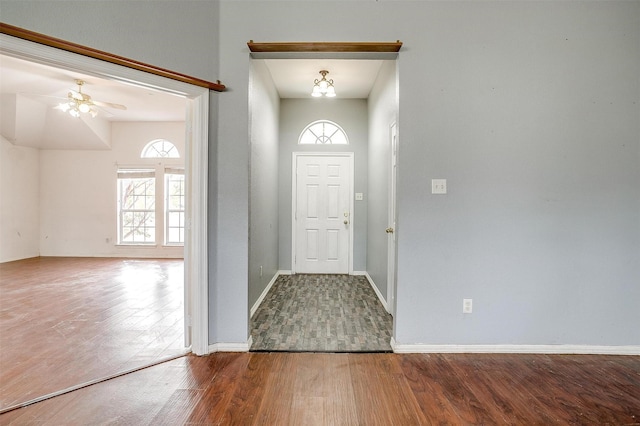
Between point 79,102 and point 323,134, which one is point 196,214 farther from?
point 79,102

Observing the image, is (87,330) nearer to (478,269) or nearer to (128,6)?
(128,6)

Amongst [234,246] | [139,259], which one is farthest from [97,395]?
[139,259]

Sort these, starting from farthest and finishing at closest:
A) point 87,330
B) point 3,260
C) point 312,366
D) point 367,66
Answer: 1. point 3,260
2. point 367,66
3. point 87,330
4. point 312,366

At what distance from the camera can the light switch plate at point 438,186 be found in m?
2.57

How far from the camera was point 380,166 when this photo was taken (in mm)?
4191

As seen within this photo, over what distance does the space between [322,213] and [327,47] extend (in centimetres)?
313

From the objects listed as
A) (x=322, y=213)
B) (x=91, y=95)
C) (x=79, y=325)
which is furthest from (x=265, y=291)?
(x=91, y=95)

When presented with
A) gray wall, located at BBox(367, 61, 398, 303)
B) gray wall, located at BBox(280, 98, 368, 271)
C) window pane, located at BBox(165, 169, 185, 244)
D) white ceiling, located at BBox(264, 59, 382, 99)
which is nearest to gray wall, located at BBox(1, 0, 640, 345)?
gray wall, located at BBox(367, 61, 398, 303)

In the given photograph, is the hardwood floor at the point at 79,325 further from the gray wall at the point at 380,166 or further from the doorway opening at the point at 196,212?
the gray wall at the point at 380,166

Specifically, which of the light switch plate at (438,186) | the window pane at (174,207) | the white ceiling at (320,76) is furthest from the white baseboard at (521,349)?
the window pane at (174,207)

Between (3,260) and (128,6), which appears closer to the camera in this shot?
(128,6)

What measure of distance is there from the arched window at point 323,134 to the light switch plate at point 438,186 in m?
2.92

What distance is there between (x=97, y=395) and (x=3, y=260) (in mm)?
6393

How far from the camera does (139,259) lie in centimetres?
693
